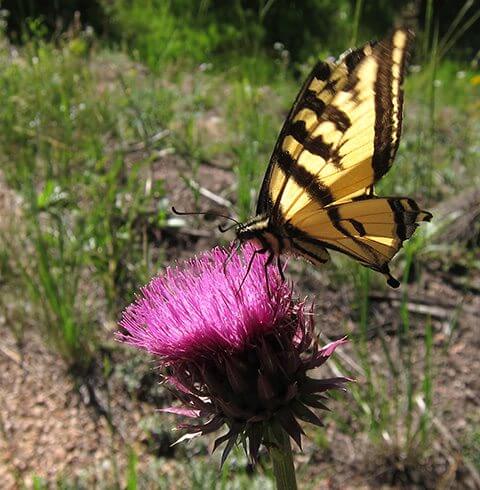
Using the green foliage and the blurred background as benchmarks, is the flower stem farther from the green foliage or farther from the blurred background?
the green foliage

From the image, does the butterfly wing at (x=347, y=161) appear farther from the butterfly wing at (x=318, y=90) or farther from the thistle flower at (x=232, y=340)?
the thistle flower at (x=232, y=340)

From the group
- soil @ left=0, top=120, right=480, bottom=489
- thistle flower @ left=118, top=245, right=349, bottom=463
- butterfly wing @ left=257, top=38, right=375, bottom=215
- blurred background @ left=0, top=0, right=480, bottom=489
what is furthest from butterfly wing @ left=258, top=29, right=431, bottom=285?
soil @ left=0, top=120, right=480, bottom=489

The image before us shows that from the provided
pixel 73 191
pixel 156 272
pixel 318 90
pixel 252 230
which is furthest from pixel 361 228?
pixel 73 191

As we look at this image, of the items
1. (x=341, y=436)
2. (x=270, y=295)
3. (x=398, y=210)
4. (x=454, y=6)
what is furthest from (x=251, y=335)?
(x=454, y=6)

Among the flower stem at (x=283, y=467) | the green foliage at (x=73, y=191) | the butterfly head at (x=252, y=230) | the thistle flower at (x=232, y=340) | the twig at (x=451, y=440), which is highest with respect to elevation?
the butterfly head at (x=252, y=230)

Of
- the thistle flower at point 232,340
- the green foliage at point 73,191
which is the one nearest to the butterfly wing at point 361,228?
the thistle flower at point 232,340

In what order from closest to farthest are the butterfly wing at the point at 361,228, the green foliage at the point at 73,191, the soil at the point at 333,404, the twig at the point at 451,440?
the butterfly wing at the point at 361,228 < the twig at the point at 451,440 < the soil at the point at 333,404 < the green foliage at the point at 73,191
